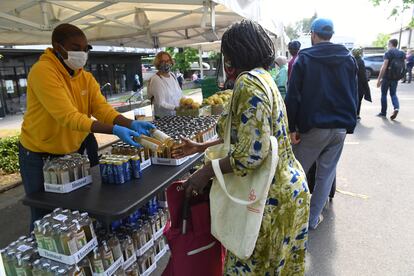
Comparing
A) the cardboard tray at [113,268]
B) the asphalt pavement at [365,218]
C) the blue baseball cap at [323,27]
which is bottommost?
the asphalt pavement at [365,218]

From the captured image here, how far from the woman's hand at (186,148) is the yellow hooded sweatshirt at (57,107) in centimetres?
63

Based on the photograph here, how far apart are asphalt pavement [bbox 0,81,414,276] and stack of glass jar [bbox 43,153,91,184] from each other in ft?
6.86

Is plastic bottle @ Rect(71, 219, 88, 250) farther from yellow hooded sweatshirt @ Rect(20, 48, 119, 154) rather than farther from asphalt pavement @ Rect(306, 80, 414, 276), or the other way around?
asphalt pavement @ Rect(306, 80, 414, 276)

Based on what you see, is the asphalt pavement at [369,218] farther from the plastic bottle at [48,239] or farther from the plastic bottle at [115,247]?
the plastic bottle at [48,239]

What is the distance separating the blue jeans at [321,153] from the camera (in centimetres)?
307

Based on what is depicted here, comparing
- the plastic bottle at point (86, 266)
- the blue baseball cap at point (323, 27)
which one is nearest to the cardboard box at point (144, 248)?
the plastic bottle at point (86, 266)

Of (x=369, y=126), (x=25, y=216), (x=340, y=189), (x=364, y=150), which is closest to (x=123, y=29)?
(x=25, y=216)

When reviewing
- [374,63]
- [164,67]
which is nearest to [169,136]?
[164,67]

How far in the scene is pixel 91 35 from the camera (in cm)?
543

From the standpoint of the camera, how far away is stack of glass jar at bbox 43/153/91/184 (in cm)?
197

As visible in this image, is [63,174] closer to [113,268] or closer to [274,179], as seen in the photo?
[113,268]

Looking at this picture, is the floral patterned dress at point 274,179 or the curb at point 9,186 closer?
the floral patterned dress at point 274,179

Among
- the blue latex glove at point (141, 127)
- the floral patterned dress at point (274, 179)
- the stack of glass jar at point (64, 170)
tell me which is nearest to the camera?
the floral patterned dress at point (274, 179)

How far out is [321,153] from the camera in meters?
3.24
